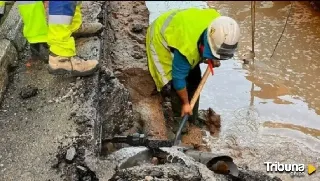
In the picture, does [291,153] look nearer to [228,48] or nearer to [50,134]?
[228,48]

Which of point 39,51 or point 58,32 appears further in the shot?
point 39,51

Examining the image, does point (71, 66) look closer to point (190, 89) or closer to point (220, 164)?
point (190, 89)

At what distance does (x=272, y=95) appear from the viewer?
221 inches

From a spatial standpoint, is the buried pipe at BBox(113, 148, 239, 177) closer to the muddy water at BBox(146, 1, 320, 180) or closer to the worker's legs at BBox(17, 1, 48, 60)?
the muddy water at BBox(146, 1, 320, 180)

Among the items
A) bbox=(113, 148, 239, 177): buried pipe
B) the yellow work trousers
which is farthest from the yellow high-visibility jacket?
bbox=(113, 148, 239, 177): buried pipe

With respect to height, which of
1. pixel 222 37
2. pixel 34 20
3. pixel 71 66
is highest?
pixel 34 20

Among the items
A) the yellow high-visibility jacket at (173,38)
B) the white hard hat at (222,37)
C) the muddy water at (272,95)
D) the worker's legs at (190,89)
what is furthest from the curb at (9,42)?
the muddy water at (272,95)

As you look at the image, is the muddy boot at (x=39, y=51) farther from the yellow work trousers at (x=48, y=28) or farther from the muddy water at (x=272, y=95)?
the muddy water at (x=272, y=95)

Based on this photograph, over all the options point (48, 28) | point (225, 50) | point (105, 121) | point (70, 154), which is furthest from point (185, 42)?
point (70, 154)

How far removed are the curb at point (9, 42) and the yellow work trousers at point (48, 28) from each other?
9.2 inches

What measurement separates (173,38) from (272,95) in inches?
73.5

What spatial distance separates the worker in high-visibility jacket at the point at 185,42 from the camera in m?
3.93

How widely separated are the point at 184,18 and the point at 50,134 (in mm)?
1531

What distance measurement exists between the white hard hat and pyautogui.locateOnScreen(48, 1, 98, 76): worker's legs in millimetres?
1113
